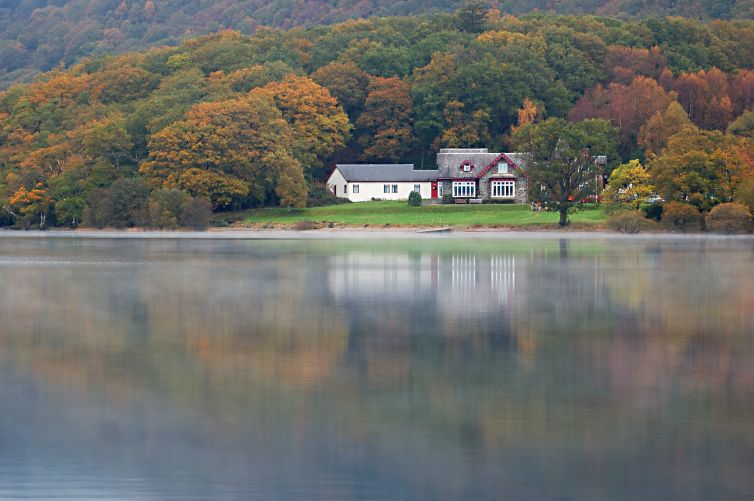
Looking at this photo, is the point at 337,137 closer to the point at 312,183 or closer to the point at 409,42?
the point at 312,183

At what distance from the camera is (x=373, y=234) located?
73062 mm

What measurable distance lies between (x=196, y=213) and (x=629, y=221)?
3173 centimetres

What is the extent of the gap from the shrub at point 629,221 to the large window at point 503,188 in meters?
20.5

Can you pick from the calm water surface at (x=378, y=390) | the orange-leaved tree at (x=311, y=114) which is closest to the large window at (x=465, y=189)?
the orange-leaved tree at (x=311, y=114)

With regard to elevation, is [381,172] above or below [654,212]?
above

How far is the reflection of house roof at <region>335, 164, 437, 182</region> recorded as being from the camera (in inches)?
3812

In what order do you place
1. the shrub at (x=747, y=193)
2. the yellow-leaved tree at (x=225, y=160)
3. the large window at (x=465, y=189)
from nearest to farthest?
1. the shrub at (x=747, y=193)
2. the yellow-leaved tree at (x=225, y=160)
3. the large window at (x=465, y=189)

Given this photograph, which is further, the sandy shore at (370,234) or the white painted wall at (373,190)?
the white painted wall at (373,190)

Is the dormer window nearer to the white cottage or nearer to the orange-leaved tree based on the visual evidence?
the white cottage

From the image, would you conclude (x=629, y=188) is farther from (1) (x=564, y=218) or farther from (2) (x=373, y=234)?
(2) (x=373, y=234)

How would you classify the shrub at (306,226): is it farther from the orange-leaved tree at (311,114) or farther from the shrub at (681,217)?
the shrub at (681,217)

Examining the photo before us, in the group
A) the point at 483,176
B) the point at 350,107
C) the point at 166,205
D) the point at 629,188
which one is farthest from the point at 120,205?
the point at 629,188

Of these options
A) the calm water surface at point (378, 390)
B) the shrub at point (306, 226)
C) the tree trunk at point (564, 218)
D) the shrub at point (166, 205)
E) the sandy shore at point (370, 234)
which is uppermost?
the shrub at point (166, 205)

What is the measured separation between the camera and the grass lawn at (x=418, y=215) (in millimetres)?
75562
